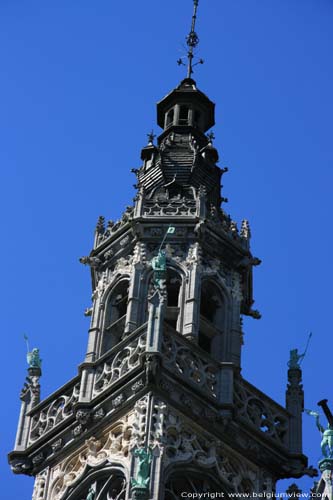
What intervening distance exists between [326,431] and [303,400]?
446 centimetres

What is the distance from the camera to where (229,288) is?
51.7 m

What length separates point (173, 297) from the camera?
5147 cm

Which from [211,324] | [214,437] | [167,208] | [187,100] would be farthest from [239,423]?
[187,100]

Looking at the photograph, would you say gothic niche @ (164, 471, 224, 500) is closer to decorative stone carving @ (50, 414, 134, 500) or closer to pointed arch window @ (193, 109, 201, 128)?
decorative stone carving @ (50, 414, 134, 500)

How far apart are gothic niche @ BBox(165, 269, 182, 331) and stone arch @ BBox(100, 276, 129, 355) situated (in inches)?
41.9

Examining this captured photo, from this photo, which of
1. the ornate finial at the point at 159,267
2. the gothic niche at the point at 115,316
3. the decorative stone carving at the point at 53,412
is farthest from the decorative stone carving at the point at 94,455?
the ornate finial at the point at 159,267

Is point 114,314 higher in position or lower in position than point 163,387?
higher

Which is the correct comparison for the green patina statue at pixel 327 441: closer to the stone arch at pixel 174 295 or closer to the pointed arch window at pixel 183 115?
the stone arch at pixel 174 295

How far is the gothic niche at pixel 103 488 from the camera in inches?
1801

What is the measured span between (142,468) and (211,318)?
24.4 feet

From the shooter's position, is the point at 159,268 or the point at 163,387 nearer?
the point at 163,387

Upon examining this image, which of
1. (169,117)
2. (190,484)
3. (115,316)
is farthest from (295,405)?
(169,117)

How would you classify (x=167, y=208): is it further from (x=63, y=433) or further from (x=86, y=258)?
(x=63, y=433)

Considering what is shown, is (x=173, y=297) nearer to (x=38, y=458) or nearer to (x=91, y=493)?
(x=38, y=458)
